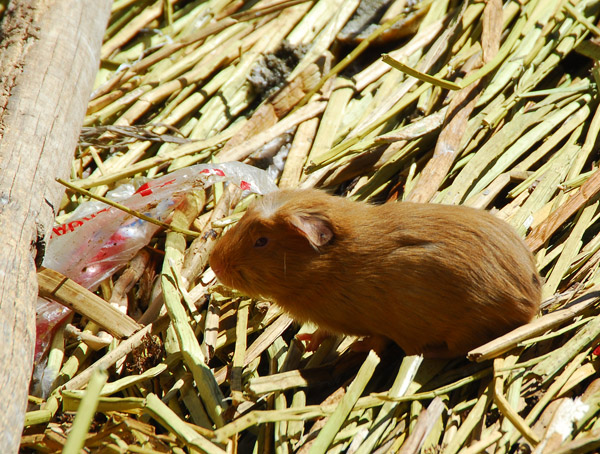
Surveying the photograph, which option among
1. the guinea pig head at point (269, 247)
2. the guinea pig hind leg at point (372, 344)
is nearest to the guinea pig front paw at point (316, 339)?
the guinea pig hind leg at point (372, 344)

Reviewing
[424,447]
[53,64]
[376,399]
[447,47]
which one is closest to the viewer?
[424,447]

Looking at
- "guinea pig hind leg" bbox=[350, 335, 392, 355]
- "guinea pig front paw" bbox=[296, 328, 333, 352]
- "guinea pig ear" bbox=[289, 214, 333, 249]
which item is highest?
"guinea pig ear" bbox=[289, 214, 333, 249]

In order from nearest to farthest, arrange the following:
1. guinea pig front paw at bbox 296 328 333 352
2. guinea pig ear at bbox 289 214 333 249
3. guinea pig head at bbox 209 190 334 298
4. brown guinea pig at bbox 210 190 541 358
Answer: brown guinea pig at bbox 210 190 541 358 < guinea pig ear at bbox 289 214 333 249 < guinea pig head at bbox 209 190 334 298 < guinea pig front paw at bbox 296 328 333 352

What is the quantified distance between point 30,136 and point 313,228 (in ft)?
5.97

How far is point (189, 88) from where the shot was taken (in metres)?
5.80

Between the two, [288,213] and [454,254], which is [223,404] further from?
[454,254]

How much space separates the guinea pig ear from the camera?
3580mm

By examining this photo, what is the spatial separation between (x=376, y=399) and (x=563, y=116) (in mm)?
2822

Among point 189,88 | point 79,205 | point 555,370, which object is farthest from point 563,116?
point 79,205

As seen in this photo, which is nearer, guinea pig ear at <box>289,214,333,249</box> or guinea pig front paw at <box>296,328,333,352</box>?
guinea pig ear at <box>289,214,333,249</box>

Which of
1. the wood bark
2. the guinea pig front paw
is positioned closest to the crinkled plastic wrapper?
the wood bark

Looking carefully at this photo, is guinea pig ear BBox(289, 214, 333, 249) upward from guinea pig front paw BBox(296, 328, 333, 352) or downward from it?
upward

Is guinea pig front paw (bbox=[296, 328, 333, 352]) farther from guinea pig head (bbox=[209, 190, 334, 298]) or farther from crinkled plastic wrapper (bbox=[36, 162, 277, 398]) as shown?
crinkled plastic wrapper (bbox=[36, 162, 277, 398])

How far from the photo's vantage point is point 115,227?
4430 millimetres
